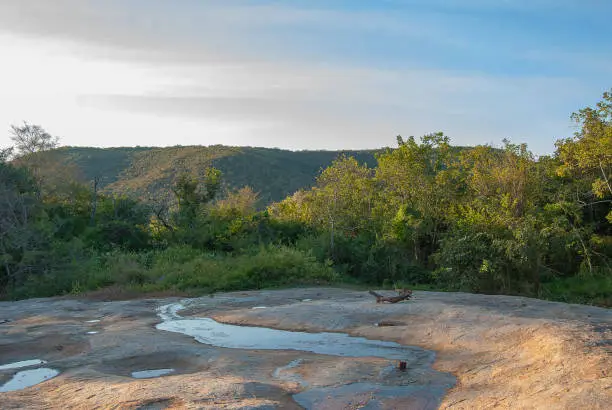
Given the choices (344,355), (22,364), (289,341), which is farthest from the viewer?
(289,341)

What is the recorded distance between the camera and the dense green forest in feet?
72.5

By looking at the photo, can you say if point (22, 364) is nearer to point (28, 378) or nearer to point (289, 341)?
point (28, 378)

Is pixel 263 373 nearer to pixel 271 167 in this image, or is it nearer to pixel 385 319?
pixel 385 319

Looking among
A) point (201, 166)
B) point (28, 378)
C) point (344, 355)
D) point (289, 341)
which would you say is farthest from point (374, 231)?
point (201, 166)

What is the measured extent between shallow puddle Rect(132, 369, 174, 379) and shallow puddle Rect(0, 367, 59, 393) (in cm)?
127

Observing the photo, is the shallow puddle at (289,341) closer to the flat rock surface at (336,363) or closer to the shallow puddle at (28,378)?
the flat rock surface at (336,363)

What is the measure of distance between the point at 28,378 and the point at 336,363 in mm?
4779

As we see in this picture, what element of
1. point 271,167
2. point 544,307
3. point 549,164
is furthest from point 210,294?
point 271,167

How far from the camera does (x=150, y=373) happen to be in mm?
8852

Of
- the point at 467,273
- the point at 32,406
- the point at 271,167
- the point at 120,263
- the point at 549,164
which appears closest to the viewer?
the point at 32,406

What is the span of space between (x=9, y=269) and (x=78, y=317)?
9.42m

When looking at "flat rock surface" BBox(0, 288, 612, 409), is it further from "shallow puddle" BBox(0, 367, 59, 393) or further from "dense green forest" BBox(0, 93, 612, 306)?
"dense green forest" BBox(0, 93, 612, 306)

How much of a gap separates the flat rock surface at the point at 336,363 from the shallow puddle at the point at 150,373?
11 centimetres

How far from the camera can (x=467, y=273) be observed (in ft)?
72.4
